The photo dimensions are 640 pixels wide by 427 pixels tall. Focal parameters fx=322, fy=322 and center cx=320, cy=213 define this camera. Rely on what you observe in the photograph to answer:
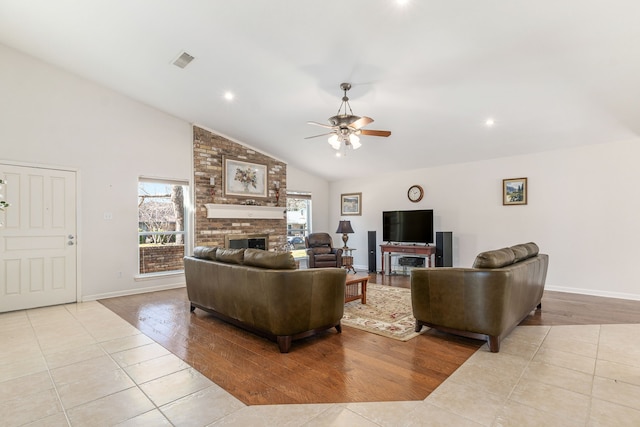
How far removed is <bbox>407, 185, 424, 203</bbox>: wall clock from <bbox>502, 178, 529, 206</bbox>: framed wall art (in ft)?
5.25

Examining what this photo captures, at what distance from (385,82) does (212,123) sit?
351 cm

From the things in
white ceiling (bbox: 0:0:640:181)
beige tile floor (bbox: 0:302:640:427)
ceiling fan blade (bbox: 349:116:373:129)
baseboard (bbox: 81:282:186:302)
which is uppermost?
white ceiling (bbox: 0:0:640:181)

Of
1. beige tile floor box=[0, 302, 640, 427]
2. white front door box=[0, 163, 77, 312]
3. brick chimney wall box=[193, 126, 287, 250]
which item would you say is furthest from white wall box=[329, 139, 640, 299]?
white front door box=[0, 163, 77, 312]

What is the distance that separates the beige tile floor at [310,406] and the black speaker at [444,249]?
2.89 meters

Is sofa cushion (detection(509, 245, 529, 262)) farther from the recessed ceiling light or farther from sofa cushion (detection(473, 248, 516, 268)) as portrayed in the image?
the recessed ceiling light

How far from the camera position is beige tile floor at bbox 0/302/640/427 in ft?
6.42

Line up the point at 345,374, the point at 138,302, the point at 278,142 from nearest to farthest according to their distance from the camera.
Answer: the point at 345,374, the point at 138,302, the point at 278,142

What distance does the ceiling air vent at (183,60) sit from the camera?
4070 millimetres

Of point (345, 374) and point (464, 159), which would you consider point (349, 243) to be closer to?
point (464, 159)

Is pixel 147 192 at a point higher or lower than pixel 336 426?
higher

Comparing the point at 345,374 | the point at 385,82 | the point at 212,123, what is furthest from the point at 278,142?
the point at 345,374

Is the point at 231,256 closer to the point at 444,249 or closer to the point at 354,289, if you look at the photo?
the point at 354,289

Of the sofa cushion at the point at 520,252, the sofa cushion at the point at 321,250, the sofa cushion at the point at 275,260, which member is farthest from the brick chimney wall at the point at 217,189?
the sofa cushion at the point at 520,252

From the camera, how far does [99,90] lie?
204 inches
